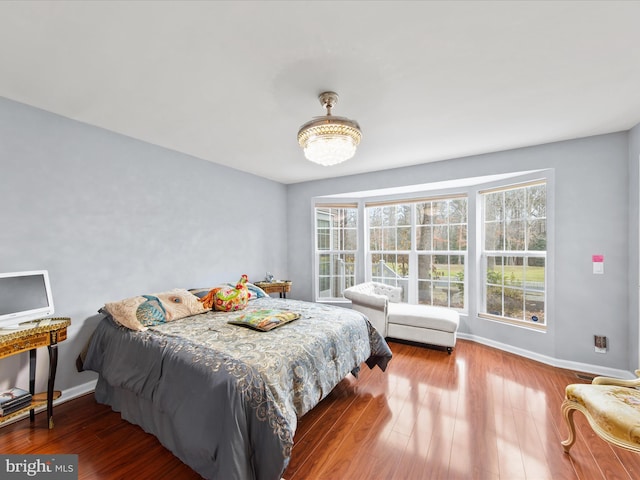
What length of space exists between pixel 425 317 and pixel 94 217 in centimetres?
386

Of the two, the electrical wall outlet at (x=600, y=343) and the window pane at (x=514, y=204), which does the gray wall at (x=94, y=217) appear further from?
the electrical wall outlet at (x=600, y=343)

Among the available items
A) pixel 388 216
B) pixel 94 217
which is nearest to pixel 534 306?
pixel 388 216

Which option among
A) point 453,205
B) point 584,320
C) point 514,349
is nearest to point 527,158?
point 453,205

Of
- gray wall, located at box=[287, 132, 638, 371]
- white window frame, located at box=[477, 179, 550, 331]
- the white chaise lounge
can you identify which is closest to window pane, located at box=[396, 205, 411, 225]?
white window frame, located at box=[477, 179, 550, 331]

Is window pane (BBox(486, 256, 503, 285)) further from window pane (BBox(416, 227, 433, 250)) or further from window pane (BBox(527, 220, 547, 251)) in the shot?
window pane (BBox(416, 227, 433, 250))

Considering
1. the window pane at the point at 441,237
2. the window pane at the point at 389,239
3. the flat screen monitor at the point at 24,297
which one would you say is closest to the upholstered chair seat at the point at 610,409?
the window pane at the point at 441,237

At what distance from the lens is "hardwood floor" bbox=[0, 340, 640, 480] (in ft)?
5.60

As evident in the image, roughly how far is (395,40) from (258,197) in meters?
3.35

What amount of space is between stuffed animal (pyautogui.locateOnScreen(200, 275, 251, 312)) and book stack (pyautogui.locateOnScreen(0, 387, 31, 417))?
1377 millimetres

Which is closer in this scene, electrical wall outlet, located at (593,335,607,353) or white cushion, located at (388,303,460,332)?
electrical wall outlet, located at (593,335,607,353)

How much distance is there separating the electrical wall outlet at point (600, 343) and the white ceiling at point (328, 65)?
6.92ft

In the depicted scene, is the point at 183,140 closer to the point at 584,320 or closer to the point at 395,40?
the point at 395,40

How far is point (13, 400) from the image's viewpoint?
196cm

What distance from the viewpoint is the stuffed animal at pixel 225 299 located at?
296cm
